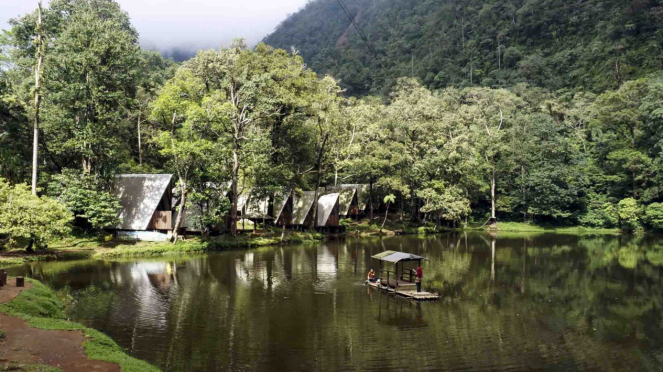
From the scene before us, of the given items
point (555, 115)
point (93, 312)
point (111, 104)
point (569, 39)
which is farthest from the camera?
point (569, 39)

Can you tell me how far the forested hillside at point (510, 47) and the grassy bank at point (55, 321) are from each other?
94.1 metres

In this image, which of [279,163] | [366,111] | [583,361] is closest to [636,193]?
[366,111]

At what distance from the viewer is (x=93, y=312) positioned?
19.2m

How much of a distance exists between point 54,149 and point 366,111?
1399 inches

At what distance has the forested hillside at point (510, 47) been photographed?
9025cm

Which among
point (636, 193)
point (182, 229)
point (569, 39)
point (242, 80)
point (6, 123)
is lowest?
point (182, 229)

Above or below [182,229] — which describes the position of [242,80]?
above

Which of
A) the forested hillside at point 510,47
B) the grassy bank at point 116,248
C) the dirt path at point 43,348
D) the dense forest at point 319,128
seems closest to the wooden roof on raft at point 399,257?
the dirt path at point 43,348

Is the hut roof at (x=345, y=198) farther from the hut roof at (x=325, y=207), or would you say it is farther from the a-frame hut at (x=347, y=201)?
the hut roof at (x=325, y=207)

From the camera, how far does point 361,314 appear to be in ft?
66.0

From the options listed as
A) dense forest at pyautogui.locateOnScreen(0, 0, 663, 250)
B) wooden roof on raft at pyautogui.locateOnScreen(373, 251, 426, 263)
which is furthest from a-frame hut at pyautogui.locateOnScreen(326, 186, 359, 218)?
wooden roof on raft at pyautogui.locateOnScreen(373, 251, 426, 263)

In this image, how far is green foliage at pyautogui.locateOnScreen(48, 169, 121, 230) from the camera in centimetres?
3788

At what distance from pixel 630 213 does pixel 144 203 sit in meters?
61.5

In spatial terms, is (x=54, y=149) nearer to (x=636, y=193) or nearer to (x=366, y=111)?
(x=366, y=111)
